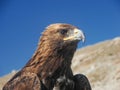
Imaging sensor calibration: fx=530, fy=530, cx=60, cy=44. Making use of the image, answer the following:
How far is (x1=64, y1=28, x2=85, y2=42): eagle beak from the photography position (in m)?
14.7

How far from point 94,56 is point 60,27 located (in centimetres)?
6003

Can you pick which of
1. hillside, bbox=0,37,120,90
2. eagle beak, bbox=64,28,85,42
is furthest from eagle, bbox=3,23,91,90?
hillside, bbox=0,37,120,90

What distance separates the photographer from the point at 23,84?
14.6 meters

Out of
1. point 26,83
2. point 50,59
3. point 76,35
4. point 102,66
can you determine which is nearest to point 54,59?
point 50,59

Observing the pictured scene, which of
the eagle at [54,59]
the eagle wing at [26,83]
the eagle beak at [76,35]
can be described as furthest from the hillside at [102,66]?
the eagle wing at [26,83]

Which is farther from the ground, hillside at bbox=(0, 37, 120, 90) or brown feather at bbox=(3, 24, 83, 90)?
hillside at bbox=(0, 37, 120, 90)

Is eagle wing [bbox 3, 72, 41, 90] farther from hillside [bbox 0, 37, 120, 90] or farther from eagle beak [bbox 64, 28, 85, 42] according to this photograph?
hillside [bbox 0, 37, 120, 90]

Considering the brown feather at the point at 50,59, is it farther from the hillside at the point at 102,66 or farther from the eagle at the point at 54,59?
the hillside at the point at 102,66

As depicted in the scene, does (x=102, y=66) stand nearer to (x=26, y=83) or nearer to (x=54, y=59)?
(x=54, y=59)

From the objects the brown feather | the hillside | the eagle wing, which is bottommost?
the eagle wing

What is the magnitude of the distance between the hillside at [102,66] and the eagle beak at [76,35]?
119 ft

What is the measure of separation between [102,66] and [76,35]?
5200 cm

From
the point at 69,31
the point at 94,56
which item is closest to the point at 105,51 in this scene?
the point at 94,56

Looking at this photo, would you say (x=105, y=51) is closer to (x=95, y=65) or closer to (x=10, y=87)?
(x=95, y=65)
